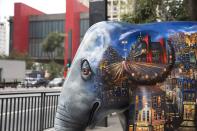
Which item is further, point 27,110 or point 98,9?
point 98,9

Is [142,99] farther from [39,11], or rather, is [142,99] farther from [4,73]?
[39,11]

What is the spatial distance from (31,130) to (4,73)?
124ft

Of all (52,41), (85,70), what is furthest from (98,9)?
(52,41)

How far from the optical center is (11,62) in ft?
153

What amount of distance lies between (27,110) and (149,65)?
588cm

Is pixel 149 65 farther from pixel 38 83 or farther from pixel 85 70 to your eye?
pixel 38 83

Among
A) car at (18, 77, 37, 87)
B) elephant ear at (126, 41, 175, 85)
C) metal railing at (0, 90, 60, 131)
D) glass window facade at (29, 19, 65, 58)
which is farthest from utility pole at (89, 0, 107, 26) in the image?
glass window facade at (29, 19, 65, 58)

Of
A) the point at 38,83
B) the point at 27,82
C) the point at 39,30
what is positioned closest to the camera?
the point at 27,82

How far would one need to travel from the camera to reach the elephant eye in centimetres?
364

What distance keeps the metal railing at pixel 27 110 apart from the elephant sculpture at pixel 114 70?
13.7 feet

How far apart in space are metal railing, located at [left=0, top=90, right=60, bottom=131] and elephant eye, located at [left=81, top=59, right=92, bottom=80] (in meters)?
4.21

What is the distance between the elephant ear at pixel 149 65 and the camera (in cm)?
356

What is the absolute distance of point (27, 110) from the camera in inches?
355

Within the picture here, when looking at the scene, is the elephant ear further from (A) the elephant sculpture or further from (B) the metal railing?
(B) the metal railing
